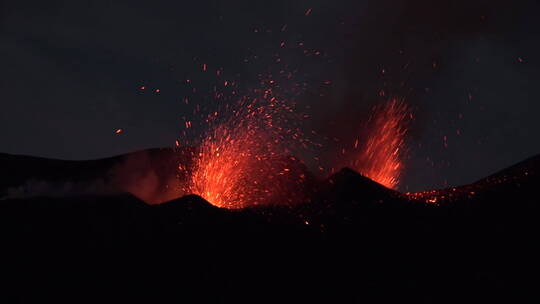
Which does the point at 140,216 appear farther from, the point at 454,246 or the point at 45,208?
the point at 454,246

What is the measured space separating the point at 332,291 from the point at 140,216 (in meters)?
7.57

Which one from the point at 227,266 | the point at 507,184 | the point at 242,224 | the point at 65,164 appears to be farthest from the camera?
the point at 65,164

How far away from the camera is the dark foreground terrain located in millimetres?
11844

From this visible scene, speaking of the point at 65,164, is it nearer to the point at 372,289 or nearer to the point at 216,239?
the point at 216,239

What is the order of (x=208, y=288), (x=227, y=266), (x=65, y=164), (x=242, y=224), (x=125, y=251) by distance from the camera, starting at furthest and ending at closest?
(x=65, y=164) < (x=242, y=224) < (x=125, y=251) < (x=227, y=266) < (x=208, y=288)

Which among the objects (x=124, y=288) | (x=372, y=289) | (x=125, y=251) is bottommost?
(x=124, y=288)

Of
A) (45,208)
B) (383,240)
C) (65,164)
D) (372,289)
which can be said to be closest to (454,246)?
(383,240)

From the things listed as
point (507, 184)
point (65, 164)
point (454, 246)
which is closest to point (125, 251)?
point (454, 246)

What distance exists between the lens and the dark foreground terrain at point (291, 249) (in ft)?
38.9

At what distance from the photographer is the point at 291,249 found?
45.8 ft

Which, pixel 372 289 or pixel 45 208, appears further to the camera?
pixel 45 208

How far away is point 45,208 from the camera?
726 inches

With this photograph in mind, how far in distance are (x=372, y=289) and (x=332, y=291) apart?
3.60 feet

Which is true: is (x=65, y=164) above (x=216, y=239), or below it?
above
